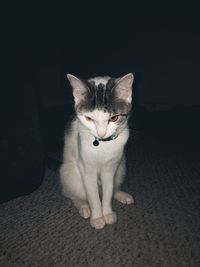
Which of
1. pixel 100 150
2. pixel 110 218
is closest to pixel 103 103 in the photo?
pixel 100 150

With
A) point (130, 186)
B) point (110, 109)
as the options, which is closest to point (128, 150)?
point (130, 186)

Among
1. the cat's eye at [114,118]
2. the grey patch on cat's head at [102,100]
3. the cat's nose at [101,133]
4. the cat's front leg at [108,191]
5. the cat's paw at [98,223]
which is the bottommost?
the cat's paw at [98,223]

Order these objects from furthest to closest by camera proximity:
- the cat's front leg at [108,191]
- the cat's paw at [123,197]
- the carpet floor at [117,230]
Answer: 1. the cat's paw at [123,197]
2. the cat's front leg at [108,191]
3. the carpet floor at [117,230]

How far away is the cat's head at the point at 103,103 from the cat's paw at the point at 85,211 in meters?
0.58

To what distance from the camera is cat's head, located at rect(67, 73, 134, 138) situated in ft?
4.18

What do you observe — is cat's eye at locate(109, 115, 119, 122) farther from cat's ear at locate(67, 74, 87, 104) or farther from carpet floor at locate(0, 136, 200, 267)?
carpet floor at locate(0, 136, 200, 267)

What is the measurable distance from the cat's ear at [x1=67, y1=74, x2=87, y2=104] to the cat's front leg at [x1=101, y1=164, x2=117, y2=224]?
0.48m

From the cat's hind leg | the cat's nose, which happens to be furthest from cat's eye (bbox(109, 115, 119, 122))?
the cat's hind leg

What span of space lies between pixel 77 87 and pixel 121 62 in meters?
2.60

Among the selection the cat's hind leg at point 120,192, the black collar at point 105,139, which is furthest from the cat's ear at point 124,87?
the cat's hind leg at point 120,192

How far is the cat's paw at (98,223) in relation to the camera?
56.7 inches

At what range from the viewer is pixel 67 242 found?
1.35 meters

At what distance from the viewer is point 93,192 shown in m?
1.47

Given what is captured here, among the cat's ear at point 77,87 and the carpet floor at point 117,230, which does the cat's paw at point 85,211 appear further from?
the cat's ear at point 77,87
